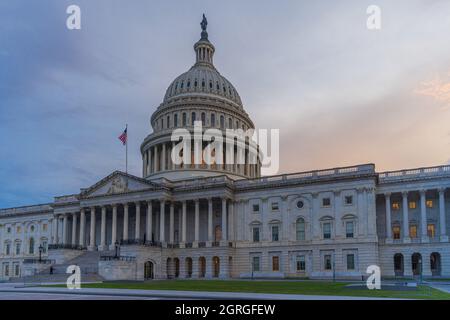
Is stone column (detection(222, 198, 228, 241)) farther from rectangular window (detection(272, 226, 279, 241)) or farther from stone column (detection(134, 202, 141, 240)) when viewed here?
stone column (detection(134, 202, 141, 240))

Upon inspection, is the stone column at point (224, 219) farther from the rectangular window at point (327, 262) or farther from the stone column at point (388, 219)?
the stone column at point (388, 219)

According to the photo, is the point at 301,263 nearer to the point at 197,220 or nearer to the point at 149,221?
the point at 197,220

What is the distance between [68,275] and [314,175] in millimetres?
39028

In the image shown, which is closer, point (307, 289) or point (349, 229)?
point (307, 289)

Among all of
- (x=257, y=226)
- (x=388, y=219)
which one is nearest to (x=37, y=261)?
(x=257, y=226)

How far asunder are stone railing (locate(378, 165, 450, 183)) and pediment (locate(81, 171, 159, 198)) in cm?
3647

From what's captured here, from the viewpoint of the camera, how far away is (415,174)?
71.4m

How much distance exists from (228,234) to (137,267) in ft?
52.8

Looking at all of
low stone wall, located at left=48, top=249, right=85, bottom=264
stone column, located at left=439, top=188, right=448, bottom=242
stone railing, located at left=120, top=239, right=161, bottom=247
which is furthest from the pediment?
stone column, located at left=439, top=188, right=448, bottom=242

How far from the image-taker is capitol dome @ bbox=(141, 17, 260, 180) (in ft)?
336

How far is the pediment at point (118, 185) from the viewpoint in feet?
275

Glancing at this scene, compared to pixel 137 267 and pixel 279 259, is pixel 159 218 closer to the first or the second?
pixel 137 267
